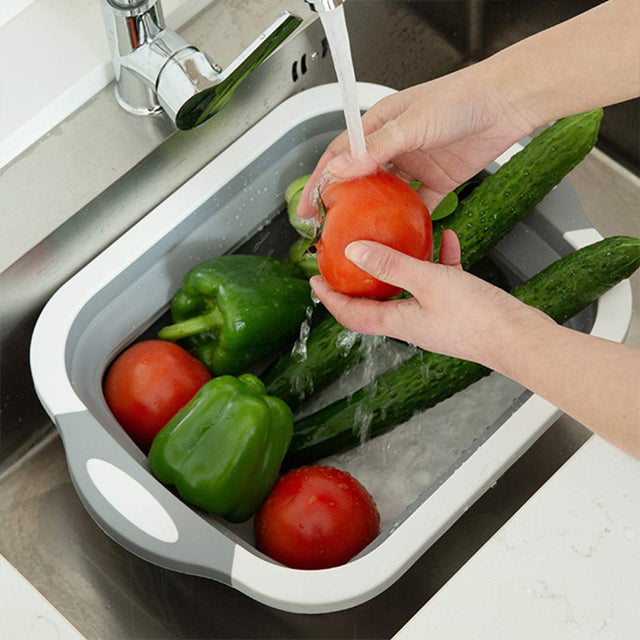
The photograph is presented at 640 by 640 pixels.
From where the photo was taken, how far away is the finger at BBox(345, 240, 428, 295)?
2.39 ft

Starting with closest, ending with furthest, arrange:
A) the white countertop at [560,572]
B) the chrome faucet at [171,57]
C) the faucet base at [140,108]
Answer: the white countertop at [560,572] → the chrome faucet at [171,57] → the faucet base at [140,108]

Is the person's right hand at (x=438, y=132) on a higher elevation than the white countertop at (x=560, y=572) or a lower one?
higher

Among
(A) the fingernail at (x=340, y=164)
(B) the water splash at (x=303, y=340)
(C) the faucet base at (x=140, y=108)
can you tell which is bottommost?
(B) the water splash at (x=303, y=340)

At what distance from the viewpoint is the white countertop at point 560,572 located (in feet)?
1.90

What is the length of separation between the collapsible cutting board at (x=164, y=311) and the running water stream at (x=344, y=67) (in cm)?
25

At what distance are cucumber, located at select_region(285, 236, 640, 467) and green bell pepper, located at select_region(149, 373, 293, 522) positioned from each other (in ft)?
0.29

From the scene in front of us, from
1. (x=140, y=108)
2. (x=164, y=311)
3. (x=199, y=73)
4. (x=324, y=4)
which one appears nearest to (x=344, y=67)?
(x=324, y=4)

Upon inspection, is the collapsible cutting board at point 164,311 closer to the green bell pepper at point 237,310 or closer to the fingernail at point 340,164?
the green bell pepper at point 237,310

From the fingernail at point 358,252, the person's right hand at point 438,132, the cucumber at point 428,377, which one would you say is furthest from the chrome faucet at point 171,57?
the cucumber at point 428,377

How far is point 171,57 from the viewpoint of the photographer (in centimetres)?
85

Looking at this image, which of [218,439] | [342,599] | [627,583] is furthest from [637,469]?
[218,439]

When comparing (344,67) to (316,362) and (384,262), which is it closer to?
(384,262)

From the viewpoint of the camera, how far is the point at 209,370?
1.00m

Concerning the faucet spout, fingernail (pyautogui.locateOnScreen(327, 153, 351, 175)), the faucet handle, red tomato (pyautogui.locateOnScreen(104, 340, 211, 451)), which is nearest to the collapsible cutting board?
red tomato (pyautogui.locateOnScreen(104, 340, 211, 451))
